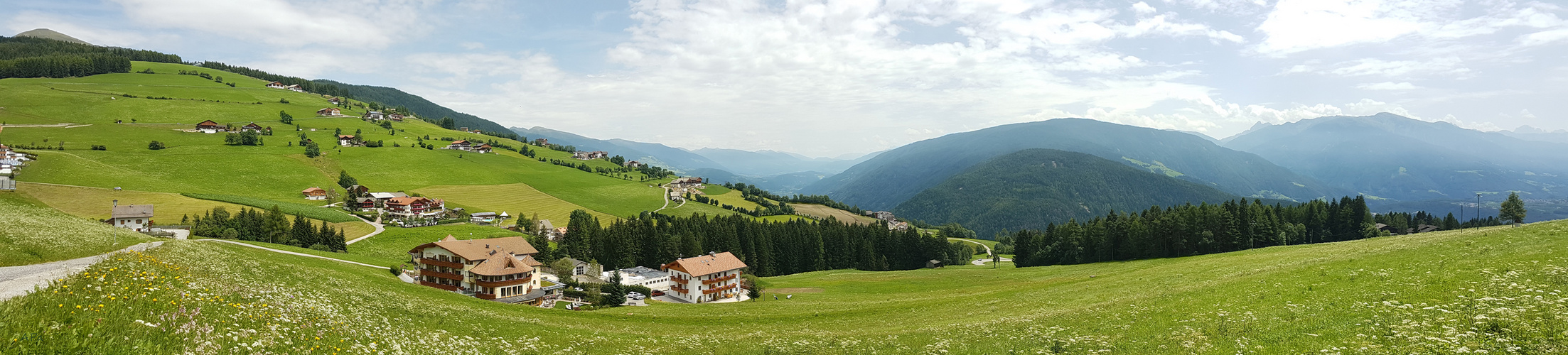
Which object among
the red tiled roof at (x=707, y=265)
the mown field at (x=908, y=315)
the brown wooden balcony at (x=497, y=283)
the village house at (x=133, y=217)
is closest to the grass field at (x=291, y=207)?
the village house at (x=133, y=217)

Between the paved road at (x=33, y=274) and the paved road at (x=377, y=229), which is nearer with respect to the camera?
the paved road at (x=33, y=274)

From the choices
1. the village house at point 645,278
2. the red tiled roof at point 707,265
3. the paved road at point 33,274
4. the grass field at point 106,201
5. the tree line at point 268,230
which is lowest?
the village house at point 645,278

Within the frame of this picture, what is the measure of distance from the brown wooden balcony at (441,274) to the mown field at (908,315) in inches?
851

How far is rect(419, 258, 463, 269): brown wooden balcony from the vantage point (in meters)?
66.7

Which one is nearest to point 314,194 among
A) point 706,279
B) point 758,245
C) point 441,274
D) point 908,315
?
point 441,274

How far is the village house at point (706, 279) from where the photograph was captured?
72.8 meters

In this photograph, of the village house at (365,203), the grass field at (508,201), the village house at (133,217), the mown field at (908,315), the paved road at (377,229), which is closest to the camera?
the mown field at (908,315)

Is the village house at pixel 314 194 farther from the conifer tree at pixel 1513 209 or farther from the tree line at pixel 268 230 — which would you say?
the conifer tree at pixel 1513 209

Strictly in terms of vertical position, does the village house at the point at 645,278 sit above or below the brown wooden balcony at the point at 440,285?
below

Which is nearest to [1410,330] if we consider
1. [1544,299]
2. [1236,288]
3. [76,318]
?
[1544,299]

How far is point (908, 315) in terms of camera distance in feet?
129

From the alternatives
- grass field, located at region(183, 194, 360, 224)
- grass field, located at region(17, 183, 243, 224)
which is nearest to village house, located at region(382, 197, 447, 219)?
grass field, located at region(183, 194, 360, 224)

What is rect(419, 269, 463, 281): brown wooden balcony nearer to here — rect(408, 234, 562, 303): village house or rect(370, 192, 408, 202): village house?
rect(408, 234, 562, 303): village house

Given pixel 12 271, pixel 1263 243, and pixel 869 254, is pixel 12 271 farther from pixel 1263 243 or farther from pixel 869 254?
pixel 1263 243
